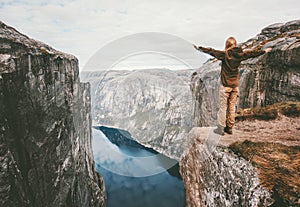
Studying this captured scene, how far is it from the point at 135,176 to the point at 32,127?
79.5m

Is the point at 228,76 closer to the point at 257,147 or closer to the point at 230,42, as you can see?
the point at 230,42

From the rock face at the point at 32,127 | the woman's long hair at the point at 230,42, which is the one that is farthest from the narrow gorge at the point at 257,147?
the rock face at the point at 32,127

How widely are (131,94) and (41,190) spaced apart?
176 metres

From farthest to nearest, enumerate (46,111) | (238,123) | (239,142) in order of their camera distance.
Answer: (46,111) < (238,123) < (239,142)

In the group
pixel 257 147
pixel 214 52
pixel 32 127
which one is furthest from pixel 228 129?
pixel 32 127

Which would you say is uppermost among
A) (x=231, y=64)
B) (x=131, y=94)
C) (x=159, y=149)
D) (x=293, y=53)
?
(x=293, y=53)

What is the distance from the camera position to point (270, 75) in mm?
23594

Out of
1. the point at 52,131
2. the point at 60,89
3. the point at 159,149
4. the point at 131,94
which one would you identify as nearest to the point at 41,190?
the point at 52,131

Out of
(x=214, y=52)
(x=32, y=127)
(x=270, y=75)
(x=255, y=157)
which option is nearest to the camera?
(x=255, y=157)

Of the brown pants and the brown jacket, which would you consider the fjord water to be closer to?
the brown pants

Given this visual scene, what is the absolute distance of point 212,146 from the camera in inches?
424

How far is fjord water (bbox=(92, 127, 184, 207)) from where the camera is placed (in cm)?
6350

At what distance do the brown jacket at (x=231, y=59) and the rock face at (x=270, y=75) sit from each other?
1239 centimetres

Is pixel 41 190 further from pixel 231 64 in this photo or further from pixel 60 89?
pixel 231 64
